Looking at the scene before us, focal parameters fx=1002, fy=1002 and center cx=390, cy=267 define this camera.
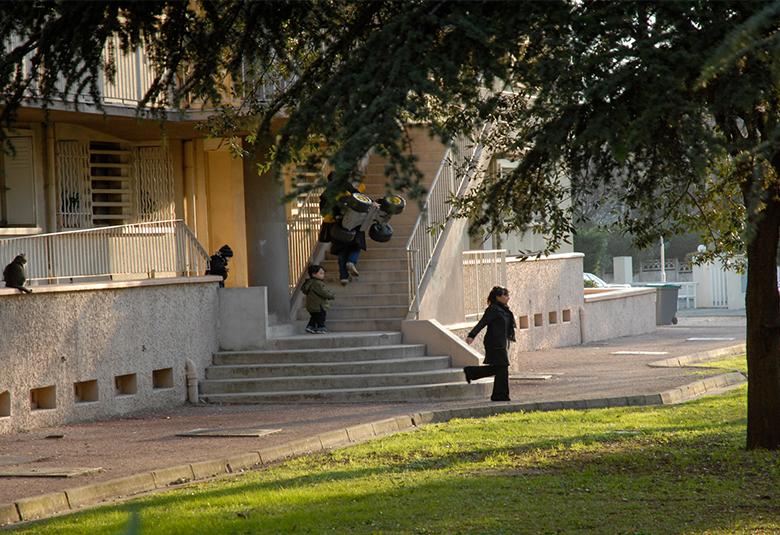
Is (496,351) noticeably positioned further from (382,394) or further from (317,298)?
(317,298)

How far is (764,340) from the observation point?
9.02m

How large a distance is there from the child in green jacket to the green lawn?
542 cm

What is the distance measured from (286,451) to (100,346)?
184 inches

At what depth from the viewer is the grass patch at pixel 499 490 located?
6.67 meters

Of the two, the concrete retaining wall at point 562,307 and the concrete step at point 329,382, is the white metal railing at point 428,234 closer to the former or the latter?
the concrete step at point 329,382

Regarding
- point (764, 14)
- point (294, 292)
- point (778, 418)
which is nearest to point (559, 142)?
point (764, 14)

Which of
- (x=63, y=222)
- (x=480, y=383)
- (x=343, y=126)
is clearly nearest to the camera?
(x=343, y=126)

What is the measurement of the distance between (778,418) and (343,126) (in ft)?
18.3

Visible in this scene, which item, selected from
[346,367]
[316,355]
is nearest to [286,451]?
[346,367]

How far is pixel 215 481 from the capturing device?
8.83m

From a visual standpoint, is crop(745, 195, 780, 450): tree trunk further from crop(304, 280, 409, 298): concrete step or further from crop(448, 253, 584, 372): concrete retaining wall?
crop(448, 253, 584, 372): concrete retaining wall

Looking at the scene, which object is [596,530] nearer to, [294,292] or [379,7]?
[379,7]

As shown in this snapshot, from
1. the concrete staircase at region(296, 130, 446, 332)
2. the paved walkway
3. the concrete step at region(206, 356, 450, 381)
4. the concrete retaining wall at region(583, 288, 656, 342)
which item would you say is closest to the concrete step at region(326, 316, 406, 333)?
the concrete staircase at region(296, 130, 446, 332)

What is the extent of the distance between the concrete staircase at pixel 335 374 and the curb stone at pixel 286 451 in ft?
→ 5.35
